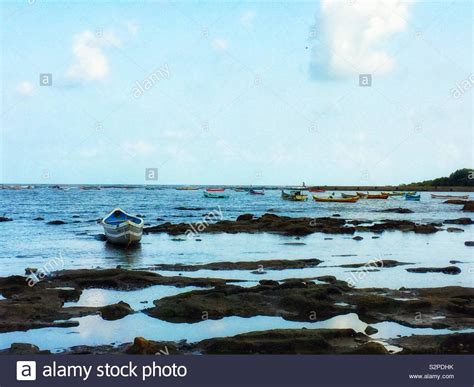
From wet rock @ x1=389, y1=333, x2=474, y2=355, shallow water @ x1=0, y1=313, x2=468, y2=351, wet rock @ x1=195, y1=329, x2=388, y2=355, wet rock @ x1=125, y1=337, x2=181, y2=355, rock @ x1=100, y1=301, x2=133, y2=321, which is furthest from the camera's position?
rock @ x1=100, y1=301, x2=133, y2=321

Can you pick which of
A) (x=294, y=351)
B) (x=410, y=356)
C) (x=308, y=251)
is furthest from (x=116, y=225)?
(x=410, y=356)

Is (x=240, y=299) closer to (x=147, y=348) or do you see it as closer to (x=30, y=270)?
(x=147, y=348)

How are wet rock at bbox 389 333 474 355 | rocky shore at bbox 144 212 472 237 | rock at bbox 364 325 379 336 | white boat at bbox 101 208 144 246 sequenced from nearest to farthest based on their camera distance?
wet rock at bbox 389 333 474 355 → rock at bbox 364 325 379 336 → white boat at bbox 101 208 144 246 → rocky shore at bbox 144 212 472 237

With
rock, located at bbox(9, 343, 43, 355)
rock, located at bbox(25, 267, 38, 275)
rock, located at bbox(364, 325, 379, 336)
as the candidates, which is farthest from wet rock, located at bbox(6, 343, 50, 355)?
rock, located at bbox(25, 267, 38, 275)

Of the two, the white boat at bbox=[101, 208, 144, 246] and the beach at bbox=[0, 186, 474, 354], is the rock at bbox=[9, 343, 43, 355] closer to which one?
the beach at bbox=[0, 186, 474, 354]

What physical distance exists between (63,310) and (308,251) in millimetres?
20168

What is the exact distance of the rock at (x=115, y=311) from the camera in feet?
58.7

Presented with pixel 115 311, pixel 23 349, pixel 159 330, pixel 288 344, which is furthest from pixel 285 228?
pixel 23 349

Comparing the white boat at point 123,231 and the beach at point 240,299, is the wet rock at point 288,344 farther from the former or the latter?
the white boat at point 123,231

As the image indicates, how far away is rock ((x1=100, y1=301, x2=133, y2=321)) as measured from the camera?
17.9 meters

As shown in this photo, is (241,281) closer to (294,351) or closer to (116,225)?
(294,351)

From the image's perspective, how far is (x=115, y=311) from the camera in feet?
59.8

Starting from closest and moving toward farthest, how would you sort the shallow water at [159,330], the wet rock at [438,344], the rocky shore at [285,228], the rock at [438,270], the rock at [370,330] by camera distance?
the wet rock at [438,344] < the shallow water at [159,330] < the rock at [370,330] < the rock at [438,270] < the rocky shore at [285,228]

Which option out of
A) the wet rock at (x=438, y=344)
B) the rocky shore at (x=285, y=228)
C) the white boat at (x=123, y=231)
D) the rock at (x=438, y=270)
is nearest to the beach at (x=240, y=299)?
the wet rock at (x=438, y=344)
